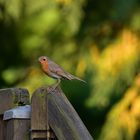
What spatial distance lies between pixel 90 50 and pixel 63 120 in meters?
3.43

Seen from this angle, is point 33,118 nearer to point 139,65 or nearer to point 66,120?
point 66,120

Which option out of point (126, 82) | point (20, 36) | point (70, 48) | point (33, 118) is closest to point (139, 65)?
point (126, 82)

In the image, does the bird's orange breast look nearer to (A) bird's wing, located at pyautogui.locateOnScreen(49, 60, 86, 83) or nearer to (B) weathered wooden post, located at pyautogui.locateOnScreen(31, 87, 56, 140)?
(A) bird's wing, located at pyautogui.locateOnScreen(49, 60, 86, 83)

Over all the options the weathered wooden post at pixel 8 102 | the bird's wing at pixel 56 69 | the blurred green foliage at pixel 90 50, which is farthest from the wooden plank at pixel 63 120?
the blurred green foliage at pixel 90 50

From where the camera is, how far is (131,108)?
5.14 metres

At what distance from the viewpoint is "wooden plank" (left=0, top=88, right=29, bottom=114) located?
2.04 meters

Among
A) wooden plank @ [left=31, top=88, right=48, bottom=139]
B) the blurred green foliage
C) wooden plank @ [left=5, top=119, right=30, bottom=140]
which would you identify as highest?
wooden plank @ [left=31, top=88, right=48, bottom=139]

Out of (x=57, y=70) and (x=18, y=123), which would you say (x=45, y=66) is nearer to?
(x=57, y=70)

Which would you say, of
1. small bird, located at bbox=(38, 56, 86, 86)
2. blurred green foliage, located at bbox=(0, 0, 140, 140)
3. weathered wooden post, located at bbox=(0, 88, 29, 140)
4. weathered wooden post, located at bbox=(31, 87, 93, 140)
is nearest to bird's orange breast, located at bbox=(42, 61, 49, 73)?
small bird, located at bbox=(38, 56, 86, 86)

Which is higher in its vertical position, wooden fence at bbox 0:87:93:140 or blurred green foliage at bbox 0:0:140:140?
wooden fence at bbox 0:87:93:140

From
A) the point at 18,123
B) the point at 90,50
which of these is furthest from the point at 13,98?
the point at 90,50

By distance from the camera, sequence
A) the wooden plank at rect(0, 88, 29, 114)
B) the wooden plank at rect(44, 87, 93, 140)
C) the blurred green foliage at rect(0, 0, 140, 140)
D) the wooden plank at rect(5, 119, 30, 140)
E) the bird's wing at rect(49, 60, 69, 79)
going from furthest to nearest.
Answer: the blurred green foliage at rect(0, 0, 140, 140)
the bird's wing at rect(49, 60, 69, 79)
the wooden plank at rect(0, 88, 29, 114)
the wooden plank at rect(5, 119, 30, 140)
the wooden plank at rect(44, 87, 93, 140)

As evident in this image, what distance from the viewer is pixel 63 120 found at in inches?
72.6

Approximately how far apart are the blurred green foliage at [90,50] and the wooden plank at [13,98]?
2860mm
